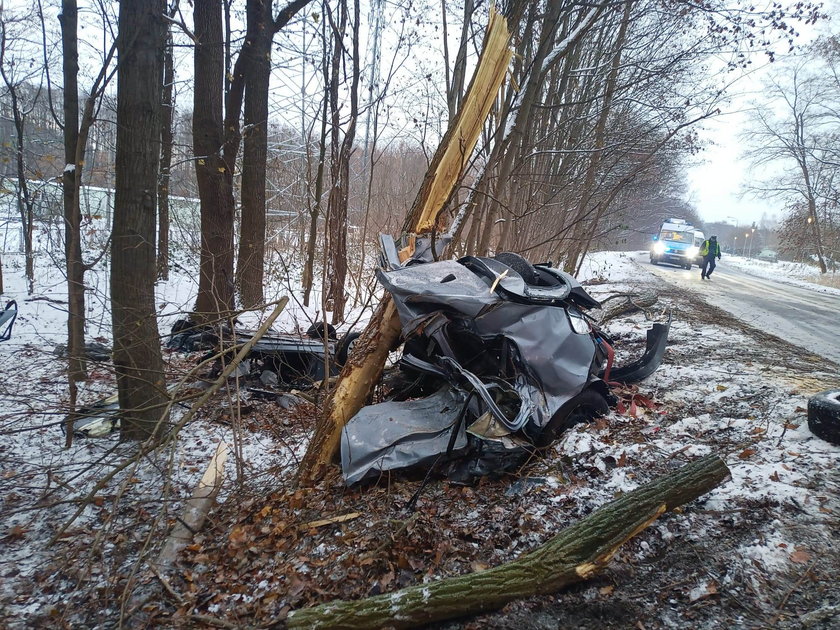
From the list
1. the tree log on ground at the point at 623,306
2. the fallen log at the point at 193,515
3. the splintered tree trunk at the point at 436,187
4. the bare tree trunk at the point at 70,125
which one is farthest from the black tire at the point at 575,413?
the bare tree trunk at the point at 70,125

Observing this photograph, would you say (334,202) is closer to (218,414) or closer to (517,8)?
(517,8)

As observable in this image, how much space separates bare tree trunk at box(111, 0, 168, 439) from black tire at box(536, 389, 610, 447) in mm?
3342

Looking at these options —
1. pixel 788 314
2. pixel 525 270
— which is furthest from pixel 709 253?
pixel 525 270

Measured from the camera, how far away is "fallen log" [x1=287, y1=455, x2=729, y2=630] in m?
2.11

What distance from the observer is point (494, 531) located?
277cm

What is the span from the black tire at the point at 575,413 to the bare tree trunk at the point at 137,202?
3.34m

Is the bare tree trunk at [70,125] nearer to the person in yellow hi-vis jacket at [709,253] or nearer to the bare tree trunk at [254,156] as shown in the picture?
the bare tree trunk at [254,156]

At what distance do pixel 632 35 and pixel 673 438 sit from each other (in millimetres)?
10147

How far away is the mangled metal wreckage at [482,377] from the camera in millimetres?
3244

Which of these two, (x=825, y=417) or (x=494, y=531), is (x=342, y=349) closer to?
(x=494, y=531)

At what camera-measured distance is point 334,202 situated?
29.2ft

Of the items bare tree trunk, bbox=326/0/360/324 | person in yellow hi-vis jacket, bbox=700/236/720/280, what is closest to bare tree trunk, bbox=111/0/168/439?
bare tree trunk, bbox=326/0/360/324

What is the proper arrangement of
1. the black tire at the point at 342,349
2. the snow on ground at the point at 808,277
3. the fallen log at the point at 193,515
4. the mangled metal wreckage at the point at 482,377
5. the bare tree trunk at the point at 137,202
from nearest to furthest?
the fallen log at the point at 193,515
the mangled metal wreckage at the point at 482,377
the bare tree trunk at the point at 137,202
the black tire at the point at 342,349
the snow on ground at the point at 808,277

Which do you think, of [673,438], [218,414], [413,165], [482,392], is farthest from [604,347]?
[413,165]
